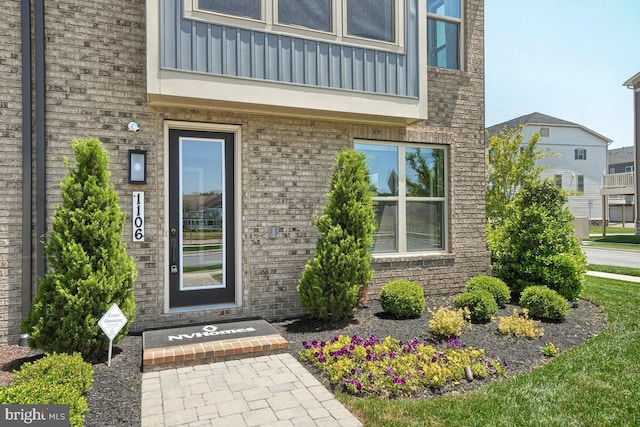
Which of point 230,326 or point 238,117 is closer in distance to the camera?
point 230,326

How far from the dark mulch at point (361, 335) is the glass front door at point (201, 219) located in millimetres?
975

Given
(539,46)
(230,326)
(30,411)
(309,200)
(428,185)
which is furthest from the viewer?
(539,46)

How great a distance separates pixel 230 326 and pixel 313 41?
13.6 ft

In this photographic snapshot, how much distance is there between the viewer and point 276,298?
605 centimetres

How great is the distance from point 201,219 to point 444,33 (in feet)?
18.5

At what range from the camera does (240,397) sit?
3.57m

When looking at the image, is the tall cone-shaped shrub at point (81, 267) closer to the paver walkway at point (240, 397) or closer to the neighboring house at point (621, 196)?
the paver walkway at point (240, 397)

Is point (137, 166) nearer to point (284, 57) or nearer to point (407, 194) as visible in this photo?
point (284, 57)

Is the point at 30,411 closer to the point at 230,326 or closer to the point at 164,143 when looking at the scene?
the point at 230,326

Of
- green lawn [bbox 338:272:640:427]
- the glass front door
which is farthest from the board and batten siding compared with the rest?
the glass front door

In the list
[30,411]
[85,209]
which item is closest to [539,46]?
[85,209]

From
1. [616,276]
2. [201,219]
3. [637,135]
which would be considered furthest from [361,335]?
[637,135]

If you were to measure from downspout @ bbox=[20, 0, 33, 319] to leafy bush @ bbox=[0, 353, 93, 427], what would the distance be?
1.68m

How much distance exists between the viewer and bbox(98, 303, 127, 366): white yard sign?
160 inches
